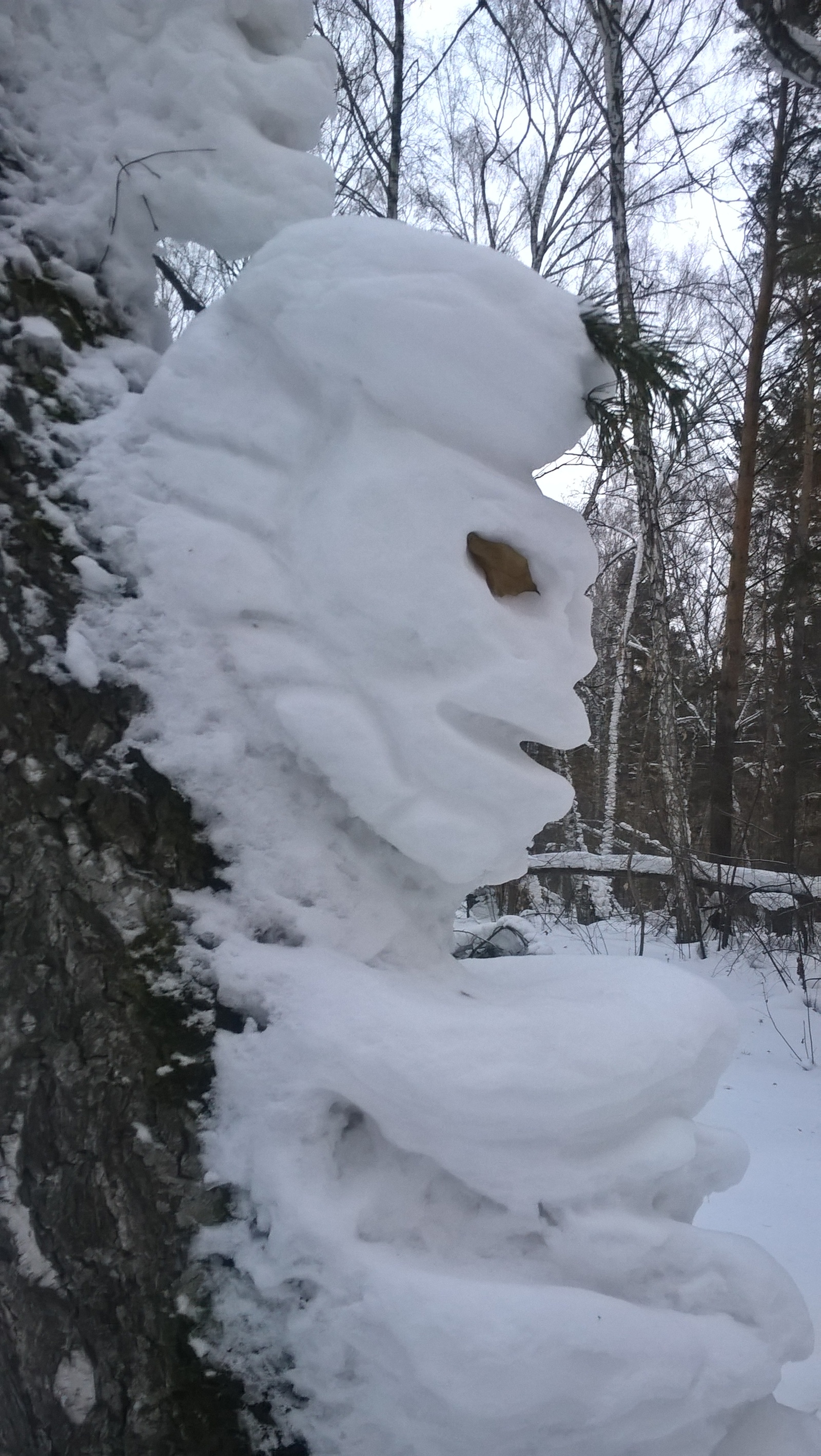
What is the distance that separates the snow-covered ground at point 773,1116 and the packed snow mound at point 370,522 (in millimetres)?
1113

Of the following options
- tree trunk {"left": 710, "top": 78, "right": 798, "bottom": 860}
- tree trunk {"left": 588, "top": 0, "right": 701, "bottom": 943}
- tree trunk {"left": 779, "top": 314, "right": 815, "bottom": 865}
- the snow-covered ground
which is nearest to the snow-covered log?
tree trunk {"left": 588, "top": 0, "right": 701, "bottom": 943}

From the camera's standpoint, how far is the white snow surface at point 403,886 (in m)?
0.78

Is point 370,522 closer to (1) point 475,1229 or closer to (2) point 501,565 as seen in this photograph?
(2) point 501,565

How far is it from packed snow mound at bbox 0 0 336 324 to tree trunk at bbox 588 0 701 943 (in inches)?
146

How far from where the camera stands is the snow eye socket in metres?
1.03

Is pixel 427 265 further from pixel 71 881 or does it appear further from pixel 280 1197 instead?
pixel 280 1197

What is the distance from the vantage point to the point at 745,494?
6.88 meters

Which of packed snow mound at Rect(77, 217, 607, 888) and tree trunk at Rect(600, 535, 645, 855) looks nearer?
packed snow mound at Rect(77, 217, 607, 888)

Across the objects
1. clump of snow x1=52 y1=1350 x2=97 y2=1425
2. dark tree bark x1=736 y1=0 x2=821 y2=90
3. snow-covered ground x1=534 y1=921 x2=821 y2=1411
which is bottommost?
snow-covered ground x1=534 y1=921 x2=821 y2=1411

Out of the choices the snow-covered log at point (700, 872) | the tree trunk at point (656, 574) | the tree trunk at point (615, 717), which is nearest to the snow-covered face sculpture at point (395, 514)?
the snow-covered log at point (700, 872)

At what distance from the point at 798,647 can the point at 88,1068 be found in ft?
26.7

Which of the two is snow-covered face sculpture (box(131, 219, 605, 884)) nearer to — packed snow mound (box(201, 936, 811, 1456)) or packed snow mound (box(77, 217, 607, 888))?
packed snow mound (box(77, 217, 607, 888))

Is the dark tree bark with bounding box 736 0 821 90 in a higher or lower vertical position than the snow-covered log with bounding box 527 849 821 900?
higher

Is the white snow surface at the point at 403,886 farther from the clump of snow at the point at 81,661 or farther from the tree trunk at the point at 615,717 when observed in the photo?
the tree trunk at the point at 615,717
